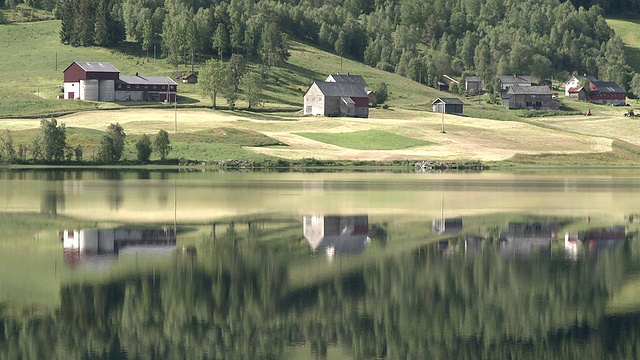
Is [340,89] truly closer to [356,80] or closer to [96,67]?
[356,80]

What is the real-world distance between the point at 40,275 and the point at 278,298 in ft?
31.3

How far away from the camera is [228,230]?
49.8m

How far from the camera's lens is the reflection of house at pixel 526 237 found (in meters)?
44.9

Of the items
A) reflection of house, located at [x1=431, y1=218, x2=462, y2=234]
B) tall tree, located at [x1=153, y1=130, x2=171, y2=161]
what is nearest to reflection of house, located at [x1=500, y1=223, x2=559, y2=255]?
reflection of house, located at [x1=431, y1=218, x2=462, y2=234]

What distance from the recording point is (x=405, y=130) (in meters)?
134

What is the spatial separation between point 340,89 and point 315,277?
424 feet

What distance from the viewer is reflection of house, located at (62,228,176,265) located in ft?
138

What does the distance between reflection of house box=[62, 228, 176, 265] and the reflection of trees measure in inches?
178

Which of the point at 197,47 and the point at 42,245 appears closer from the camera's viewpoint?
the point at 42,245

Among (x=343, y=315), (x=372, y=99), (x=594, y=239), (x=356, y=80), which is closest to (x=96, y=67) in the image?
(x=356, y=80)

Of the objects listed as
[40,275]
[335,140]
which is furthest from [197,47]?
[40,275]

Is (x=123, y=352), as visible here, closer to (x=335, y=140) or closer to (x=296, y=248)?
(x=296, y=248)

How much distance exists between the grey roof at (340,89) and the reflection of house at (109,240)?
11503 cm

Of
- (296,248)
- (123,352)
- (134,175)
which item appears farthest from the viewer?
(134,175)
